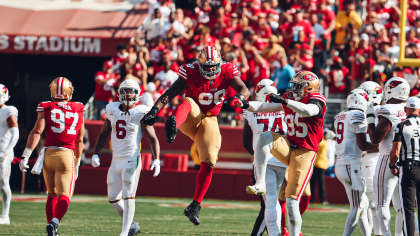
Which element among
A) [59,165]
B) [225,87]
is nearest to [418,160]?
[225,87]

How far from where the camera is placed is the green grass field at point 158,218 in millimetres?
8258

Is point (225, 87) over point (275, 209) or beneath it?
over

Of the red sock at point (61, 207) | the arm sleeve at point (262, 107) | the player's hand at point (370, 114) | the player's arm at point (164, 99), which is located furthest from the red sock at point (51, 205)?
the player's hand at point (370, 114)

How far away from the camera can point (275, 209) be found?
6.12 metres

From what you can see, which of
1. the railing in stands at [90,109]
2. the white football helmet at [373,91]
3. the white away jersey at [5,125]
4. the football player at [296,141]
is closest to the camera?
→ the football player at [296,141]

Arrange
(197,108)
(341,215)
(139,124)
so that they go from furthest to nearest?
(341,215) < (139,124) < (197,108)

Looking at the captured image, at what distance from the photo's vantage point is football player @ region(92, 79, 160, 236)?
22.5 feet

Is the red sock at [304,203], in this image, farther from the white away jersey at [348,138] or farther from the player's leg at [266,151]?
the player's leg at [266,151]

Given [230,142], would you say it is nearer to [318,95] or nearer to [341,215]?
[341,215]

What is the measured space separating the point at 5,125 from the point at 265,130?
13.4 ft

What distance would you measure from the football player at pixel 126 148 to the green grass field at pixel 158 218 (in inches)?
44.5

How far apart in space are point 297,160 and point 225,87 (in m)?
1.25

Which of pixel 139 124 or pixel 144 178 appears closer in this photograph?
pixel 139 124

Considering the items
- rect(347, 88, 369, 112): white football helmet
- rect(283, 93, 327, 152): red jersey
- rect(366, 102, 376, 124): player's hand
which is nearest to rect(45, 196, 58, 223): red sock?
rect(283, 93, 327, 152): red jersey
